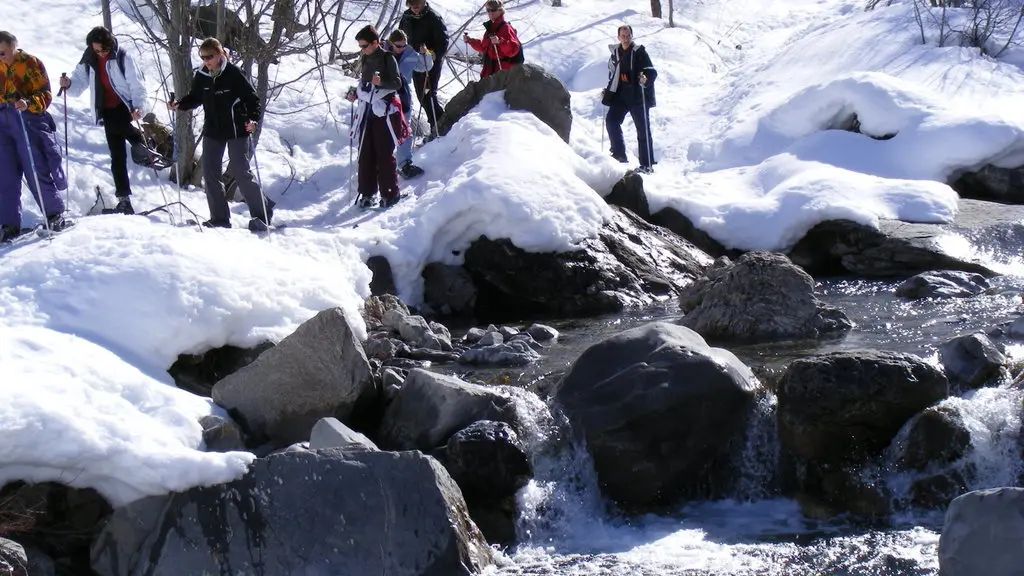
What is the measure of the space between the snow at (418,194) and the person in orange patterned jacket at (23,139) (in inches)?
21.2

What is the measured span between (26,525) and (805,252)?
8.90 meters

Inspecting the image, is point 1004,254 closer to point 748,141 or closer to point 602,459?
point 748,141

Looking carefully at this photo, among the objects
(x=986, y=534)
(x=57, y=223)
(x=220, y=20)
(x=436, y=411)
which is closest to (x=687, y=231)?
(x=220, y=20)

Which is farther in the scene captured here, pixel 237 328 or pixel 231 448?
pixel 237 328

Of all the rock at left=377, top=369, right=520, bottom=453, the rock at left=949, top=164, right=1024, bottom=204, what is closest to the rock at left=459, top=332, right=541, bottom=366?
the rock at left=377, top=369, right=520, bottom=453

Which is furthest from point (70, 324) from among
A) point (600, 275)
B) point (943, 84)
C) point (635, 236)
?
point (943, 84)

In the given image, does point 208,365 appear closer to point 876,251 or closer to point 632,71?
point 876,251

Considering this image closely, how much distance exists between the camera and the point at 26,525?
20.0 feet

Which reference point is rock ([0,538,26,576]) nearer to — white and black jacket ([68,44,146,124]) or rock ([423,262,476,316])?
white and black jacket ([68,44,146,124])

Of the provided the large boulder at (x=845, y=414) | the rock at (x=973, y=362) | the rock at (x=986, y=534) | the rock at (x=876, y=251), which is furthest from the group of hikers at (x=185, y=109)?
the rock at (x=986, y=534)

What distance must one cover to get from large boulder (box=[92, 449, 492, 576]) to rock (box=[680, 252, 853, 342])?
3.91 meters

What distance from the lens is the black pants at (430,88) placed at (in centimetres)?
1454

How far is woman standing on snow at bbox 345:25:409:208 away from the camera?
11.8 metres

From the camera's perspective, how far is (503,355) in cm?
916
